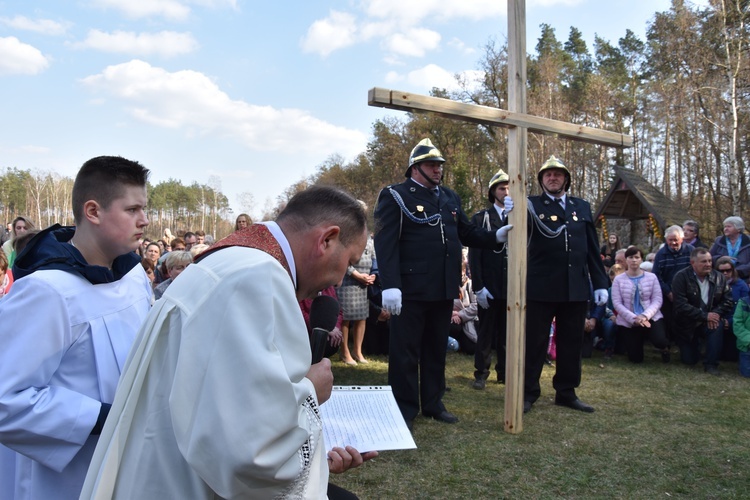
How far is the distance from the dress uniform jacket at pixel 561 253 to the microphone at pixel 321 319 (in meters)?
3.82

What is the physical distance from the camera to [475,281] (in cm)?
666

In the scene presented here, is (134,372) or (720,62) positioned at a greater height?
(720,62)

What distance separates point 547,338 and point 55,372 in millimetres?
4501

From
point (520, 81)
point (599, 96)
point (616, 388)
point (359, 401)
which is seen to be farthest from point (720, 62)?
point (359, 401)

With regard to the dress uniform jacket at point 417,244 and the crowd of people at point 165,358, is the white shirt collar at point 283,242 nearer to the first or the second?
the crowd of people at point 165,358

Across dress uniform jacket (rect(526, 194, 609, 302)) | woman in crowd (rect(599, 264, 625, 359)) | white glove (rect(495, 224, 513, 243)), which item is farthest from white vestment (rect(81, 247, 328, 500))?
woman in crowd (rect(599, 264, 625, 359))

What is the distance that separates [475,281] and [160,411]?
5627 millimetres

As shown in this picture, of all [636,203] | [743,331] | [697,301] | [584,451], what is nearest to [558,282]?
[584,451]

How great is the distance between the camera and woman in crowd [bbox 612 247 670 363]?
789 cm

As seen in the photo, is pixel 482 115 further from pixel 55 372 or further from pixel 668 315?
pixel 668 315

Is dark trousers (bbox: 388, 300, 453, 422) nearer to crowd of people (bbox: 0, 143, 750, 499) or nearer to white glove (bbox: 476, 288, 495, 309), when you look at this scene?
white glove (bbox: 476, 288, 495, 309)

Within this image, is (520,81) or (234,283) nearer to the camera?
(234,283)

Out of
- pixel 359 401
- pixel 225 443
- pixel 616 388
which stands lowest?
pixel 616 388

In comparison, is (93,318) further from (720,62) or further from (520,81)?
(720,62)
